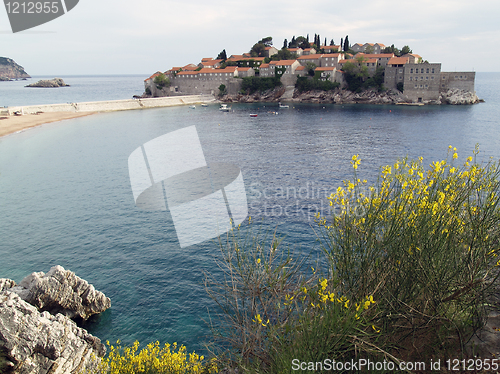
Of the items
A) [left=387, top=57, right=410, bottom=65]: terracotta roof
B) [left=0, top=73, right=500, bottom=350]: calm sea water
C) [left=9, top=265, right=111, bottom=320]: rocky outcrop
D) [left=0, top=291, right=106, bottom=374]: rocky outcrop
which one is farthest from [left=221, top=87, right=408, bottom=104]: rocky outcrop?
[left=0, top=291, right=106, bottom=374]: rocky outcrop

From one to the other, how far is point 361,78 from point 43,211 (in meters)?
109

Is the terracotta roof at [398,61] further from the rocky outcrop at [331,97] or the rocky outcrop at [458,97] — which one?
the rocky outcrop at [458,97]

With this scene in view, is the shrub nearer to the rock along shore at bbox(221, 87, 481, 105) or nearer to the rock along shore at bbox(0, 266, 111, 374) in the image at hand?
the rock along shore at bbox(0, 266, 111, 374)

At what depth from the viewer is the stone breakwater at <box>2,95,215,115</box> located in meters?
86.1

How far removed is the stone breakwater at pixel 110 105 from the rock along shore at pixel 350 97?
1300cm

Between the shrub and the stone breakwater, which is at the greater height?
the stone breakwater

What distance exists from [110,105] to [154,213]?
87.5 metres

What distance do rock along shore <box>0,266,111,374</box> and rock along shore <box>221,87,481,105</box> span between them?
111m

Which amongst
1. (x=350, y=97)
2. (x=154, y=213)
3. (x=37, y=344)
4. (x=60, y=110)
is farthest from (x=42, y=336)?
(x=350, y=97)

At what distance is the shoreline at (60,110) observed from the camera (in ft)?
241

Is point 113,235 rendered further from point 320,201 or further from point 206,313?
point 320,201

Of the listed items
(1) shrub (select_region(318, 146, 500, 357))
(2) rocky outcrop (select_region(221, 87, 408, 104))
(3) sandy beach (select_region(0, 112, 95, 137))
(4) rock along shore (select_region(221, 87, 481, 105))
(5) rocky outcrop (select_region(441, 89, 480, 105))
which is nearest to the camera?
(1) shrub (select_region(318, 146, 500, 357))

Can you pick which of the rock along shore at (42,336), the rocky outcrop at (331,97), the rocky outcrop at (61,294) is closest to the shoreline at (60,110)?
the rocky outcrop at (331,97)

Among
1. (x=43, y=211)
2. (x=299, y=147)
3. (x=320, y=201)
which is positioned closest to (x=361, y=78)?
(x=299, y=147)
